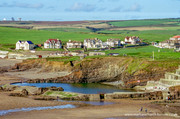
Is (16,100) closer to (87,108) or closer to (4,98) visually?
(4,98)

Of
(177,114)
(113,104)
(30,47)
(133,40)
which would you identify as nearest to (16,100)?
(113,104)

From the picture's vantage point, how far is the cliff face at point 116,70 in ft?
A: 247

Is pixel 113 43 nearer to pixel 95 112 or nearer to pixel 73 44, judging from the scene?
pixel 73 44

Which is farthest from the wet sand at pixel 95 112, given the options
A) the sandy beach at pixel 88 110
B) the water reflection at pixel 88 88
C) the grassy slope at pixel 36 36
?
the grassy slope at pixel 36 36

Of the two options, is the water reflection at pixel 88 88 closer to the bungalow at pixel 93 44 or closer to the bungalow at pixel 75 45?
the bungalow at pixel 75 45

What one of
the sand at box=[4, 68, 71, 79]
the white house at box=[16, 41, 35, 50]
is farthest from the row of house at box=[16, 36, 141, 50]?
the sand at box=[4, 68, 71, 79]

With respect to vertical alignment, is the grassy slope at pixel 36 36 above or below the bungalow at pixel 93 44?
above

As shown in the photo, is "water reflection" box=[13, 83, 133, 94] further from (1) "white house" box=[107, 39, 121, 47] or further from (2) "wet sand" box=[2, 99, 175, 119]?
(1) "white house" box=[107, 39, 121, 47]

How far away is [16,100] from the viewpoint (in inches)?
2350

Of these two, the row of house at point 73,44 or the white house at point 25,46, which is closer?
the white house at point 25,46

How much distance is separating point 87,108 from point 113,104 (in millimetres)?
4496

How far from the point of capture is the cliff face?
75.2 metres

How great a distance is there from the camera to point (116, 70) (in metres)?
80.9

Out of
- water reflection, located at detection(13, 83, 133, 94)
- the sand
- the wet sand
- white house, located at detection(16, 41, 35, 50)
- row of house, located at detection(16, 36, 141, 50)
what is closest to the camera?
the wet sand
